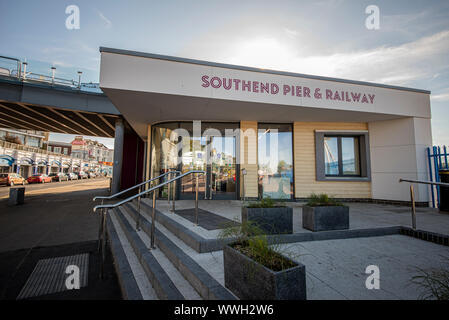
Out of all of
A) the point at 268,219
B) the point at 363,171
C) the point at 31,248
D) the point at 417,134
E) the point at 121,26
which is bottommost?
the point at 31,248

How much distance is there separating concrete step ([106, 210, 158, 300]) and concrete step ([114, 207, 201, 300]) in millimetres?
56

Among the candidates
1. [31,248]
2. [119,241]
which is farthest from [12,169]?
[119,241]

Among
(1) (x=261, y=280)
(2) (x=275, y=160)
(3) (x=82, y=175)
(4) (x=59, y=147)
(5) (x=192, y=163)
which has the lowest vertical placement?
(1) (x=261, y=280)

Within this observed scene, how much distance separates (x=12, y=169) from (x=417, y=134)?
131 ft

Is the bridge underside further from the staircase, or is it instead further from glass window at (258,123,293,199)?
the staircase

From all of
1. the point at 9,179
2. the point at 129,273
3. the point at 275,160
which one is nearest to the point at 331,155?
the point at 275,160

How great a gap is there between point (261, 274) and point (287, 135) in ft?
23.0

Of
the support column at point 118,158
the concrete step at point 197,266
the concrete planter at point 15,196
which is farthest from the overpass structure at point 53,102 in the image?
the concrete step at point 197,266

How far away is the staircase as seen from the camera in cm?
185

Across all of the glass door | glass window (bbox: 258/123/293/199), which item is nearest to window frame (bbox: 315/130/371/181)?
glass window (bbox: 258/123/293/199)

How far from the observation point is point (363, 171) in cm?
766

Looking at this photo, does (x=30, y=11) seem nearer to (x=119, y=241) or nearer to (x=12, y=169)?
(x=119, y=241)

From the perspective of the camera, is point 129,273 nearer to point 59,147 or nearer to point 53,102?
point 53,102

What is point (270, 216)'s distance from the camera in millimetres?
3043
